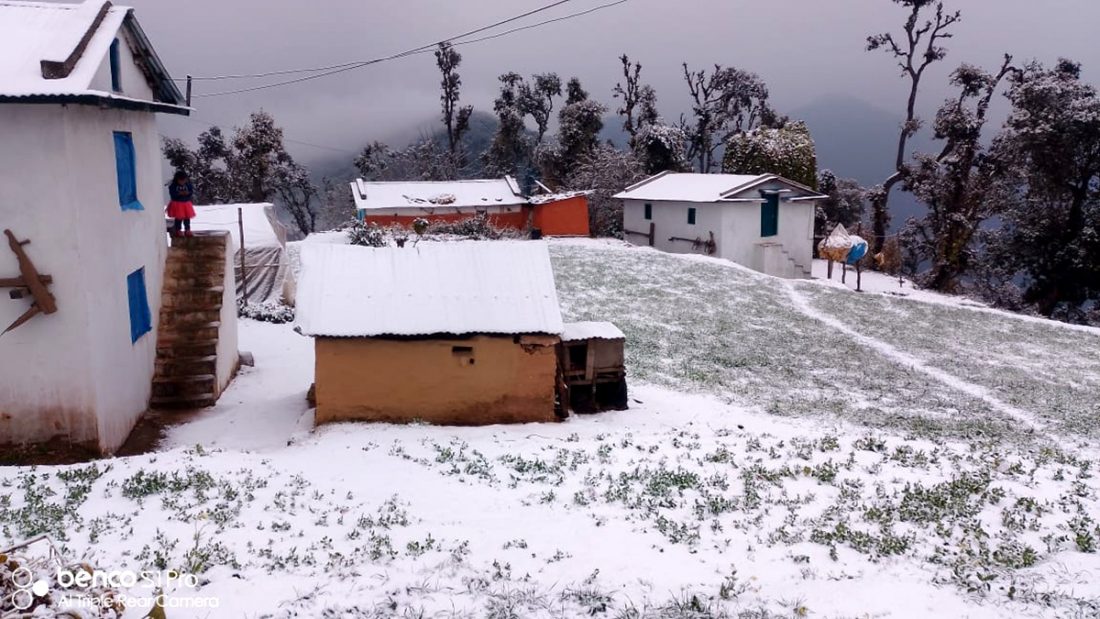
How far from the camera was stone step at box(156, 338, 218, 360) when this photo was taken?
14477 mm

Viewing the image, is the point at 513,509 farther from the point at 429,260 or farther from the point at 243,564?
the point at 429,260

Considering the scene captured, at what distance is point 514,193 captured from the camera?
1727 inches

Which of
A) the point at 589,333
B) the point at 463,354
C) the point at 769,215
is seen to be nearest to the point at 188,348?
the point at 463,354

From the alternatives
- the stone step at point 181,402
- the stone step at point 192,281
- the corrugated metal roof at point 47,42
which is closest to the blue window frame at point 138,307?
the stone step at point 181,402

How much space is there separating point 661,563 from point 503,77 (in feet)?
186

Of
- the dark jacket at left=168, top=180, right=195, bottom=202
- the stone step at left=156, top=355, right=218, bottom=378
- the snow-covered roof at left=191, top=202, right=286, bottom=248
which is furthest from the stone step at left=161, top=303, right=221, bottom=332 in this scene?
the snow-covered roof at left=191, top=202, right=286, bottom=248

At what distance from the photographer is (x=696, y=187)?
128ft

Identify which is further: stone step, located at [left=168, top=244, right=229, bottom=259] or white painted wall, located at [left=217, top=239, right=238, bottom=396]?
stone step, located at [left=168, top=244, right=229, bottom=259]

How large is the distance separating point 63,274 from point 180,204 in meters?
6.95

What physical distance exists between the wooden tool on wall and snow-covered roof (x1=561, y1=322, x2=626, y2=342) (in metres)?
7.77

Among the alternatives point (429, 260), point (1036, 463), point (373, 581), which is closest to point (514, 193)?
point (429, 260)

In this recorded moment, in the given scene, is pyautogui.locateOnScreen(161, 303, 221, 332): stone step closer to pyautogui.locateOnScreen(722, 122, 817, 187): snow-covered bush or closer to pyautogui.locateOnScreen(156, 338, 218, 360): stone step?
pyautogui.locateOnScreen(156, 338, 218, 360): stone step

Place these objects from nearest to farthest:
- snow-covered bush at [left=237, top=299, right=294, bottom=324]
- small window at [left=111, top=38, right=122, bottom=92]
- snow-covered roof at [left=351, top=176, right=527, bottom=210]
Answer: small window at [left=111, top=38, right=122, bottom=92] < snow-covered bush at [left=237, top=299, right=294, bottom=324] < snow-covered roof at [left=351, top=176, right=527, bottom=210]

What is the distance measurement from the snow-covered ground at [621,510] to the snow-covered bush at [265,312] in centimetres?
593
